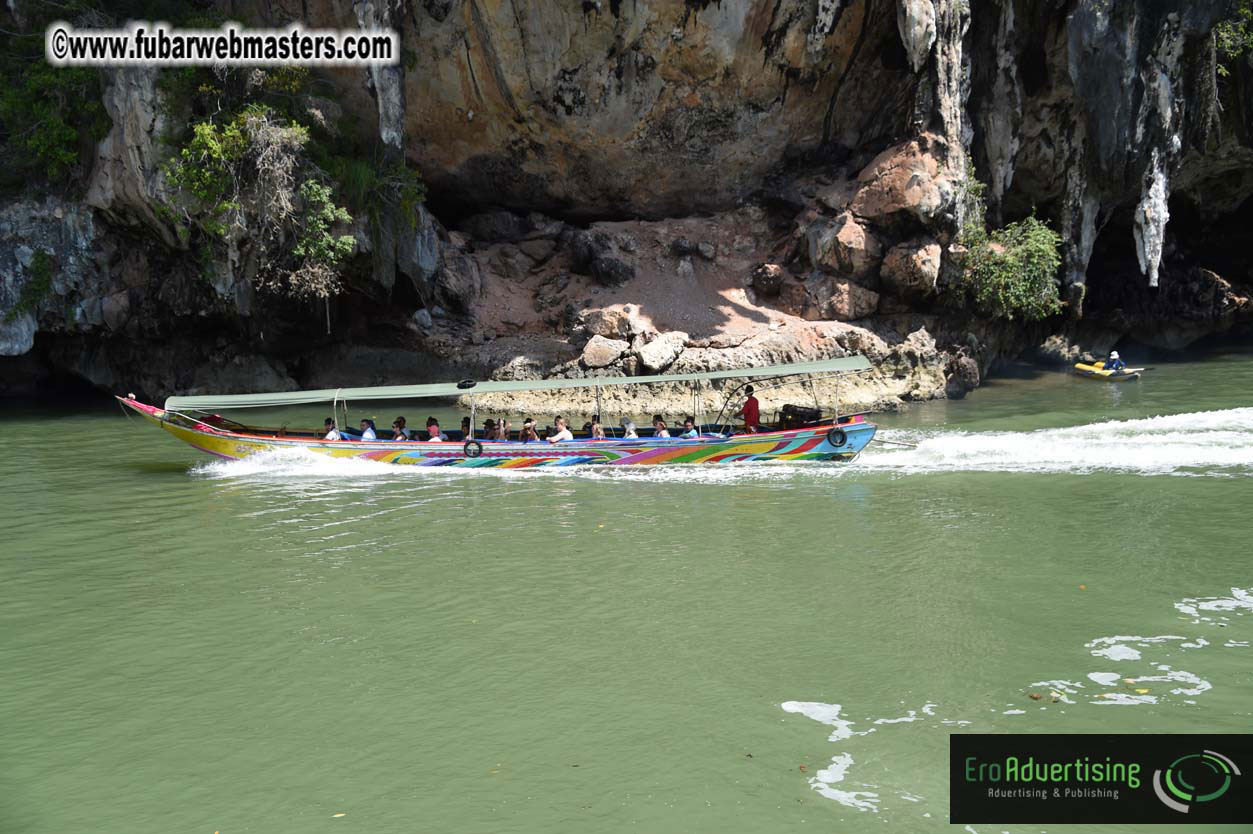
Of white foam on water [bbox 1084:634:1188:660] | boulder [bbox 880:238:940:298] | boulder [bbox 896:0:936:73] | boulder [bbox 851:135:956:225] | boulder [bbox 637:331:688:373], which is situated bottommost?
white foam on water [bbox 1084:634:1188:660]

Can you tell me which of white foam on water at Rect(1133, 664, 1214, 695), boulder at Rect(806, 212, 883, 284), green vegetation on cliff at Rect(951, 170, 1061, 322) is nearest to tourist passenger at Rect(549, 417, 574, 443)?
white foam on water at Rect(1133, 664, 1214, 695)

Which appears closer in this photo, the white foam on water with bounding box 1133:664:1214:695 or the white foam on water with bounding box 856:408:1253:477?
the white foam on water with bounding box 1133:664:1214:695

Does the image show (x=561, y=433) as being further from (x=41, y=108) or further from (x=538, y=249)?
(x=41, y=108)

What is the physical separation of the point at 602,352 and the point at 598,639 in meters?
17.2

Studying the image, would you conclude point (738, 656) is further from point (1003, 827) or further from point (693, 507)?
point (693, 507)

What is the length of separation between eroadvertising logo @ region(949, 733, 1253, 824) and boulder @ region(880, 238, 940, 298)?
21.3 meters

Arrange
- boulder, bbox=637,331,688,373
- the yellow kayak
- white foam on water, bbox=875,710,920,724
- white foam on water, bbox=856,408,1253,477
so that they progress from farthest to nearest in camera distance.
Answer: the yellow kayak, boulder, bbox=637,331,688,373, white foam on water, bbox=856,408,1253,477, white foam on water, bbox=875,710,920,724

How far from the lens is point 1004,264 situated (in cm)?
2797

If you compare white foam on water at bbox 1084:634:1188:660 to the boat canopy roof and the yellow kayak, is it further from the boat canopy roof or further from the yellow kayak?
the yellow kayak

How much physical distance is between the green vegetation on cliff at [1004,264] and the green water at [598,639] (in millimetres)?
11334

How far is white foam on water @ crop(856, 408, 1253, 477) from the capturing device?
16.7m

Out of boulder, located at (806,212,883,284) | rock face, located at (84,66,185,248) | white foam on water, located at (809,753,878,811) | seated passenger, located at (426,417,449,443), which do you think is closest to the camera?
white foam on water, located at (809,753,878,811)

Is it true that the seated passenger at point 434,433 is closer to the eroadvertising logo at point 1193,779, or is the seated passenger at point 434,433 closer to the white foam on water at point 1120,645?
the white foam on water at point 1120,645

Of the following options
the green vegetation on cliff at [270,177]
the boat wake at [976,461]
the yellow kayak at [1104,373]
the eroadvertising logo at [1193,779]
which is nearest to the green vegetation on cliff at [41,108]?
the green vegetation on cliff at [270,177]
